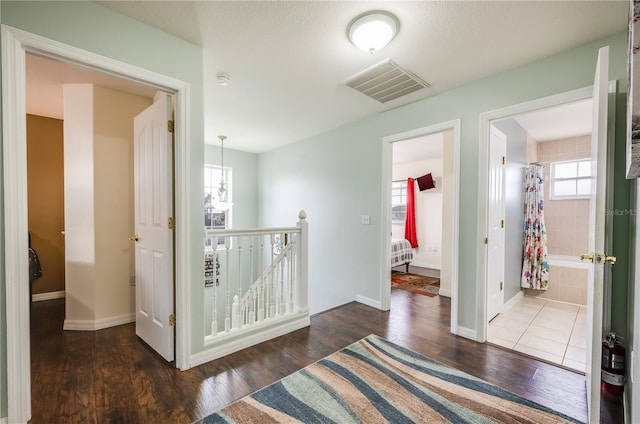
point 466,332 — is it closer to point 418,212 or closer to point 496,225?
point 496,225

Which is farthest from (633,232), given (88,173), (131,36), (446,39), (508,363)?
(88,173)

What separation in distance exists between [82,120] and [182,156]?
5.35 feet

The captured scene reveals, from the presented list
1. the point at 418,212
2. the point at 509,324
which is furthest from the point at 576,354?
the point at 418,212

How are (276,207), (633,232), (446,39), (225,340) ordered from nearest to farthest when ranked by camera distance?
(633,232)
(446,39)
(225,340)
(276,207)

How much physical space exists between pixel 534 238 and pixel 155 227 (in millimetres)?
4664

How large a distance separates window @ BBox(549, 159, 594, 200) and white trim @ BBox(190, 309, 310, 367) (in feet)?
15.1

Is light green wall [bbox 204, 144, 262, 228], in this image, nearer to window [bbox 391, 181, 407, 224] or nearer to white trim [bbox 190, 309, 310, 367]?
white trim [bbox 190, 309, 310, 367]

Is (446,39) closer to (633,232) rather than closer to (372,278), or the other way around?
(633,232)

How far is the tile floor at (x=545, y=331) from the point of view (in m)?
2.34

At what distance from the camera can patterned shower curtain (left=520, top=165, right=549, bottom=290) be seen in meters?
3.82

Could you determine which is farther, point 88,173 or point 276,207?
point 276,207

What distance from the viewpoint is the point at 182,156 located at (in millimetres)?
2016

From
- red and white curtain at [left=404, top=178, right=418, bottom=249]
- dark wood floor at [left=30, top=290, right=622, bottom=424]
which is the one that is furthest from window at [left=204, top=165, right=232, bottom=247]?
red and white curtain at [left=404, top=178, right=418, bottom=249]

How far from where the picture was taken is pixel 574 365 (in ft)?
7.11
